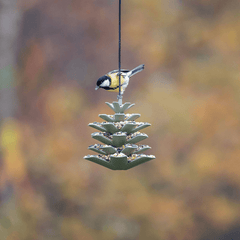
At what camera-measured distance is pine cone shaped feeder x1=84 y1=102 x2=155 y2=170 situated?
1.31 m

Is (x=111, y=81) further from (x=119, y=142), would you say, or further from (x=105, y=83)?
(x=119, y=142)

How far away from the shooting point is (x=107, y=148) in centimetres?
131

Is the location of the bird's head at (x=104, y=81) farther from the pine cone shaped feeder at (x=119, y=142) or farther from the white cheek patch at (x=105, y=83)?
the pine cone shaped feeder at (x=119, y=142)

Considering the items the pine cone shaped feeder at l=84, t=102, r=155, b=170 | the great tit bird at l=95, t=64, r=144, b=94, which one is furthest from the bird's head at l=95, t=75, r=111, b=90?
the pine cone shaped feeder at l=84, t=102, r=155, b=170

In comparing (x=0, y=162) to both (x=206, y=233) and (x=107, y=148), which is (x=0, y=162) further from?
(x=206, y=233)

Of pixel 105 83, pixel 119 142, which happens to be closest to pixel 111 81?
pixel 105 83

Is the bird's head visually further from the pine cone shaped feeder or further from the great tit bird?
A: the pine cone shaped feeder

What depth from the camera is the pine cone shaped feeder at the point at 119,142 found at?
1.31 metres

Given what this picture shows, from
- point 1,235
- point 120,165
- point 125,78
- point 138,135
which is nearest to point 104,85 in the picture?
point 125,78

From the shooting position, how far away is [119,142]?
52.9 inches

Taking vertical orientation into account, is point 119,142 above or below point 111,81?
below

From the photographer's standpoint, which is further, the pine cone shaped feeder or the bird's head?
the bird's head

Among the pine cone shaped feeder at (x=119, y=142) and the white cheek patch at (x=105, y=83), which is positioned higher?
the white cheek patch at (x=105, y=83)

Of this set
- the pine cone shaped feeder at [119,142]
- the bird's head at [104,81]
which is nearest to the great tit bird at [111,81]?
the bird's head at [104,81]
